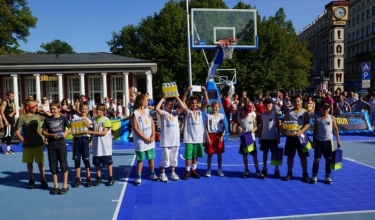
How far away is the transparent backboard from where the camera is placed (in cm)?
1398

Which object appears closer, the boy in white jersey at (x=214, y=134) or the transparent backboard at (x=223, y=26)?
the boy in white jersey at (x=214, y=134)

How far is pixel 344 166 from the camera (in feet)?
27.7

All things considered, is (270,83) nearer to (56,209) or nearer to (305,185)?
(305,185)

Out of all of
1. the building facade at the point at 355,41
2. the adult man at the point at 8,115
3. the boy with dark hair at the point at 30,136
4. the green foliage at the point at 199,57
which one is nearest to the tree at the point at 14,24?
the green foliage at the point at 199,57

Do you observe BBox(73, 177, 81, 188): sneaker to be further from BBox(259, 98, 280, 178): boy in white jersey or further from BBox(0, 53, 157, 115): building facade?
BBox(0, 53, 157, 115): building facade

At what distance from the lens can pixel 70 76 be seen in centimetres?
2866

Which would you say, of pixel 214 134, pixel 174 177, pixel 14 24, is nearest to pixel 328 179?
pixel 214 134

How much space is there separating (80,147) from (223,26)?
937 centimetres

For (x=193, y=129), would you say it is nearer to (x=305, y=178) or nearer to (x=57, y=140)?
(x=305, y=178)

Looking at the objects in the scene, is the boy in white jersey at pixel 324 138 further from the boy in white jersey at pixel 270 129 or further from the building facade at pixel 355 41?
the building facade at pixel 355 41

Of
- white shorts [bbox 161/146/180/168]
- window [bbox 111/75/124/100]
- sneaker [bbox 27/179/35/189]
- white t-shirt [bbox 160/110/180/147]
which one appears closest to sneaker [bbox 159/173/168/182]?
white shorts [bbox 161/146/180/168]

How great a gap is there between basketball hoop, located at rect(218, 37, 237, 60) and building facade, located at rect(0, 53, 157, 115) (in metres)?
13.6

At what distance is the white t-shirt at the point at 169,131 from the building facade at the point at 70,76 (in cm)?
2004

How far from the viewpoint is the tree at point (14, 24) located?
38812 mm
